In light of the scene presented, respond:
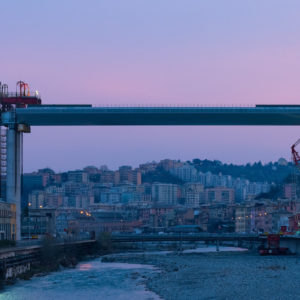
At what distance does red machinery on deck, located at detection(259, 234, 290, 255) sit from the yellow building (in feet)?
77.4

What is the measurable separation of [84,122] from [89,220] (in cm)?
8596

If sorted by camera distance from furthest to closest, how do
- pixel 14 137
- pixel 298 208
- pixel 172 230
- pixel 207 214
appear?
pixel 207 214 < pixel 172 230 < pixel 298 208 < pixel 14 137

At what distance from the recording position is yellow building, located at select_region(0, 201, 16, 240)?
53844 mm

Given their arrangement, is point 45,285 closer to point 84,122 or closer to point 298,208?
point 84,122

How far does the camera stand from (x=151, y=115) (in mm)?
61031

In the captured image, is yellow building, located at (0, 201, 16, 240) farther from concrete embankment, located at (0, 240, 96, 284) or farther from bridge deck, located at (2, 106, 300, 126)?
bridge deck, located at (2, 106, 300, 126)

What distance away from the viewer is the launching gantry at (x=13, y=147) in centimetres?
5631

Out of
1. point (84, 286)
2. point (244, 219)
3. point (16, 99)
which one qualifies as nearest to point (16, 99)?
point (16, 99)

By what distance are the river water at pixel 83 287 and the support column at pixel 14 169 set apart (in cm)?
1115

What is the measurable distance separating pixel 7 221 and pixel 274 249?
1040 inches

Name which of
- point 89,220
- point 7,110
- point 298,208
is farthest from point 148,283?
point 89,220

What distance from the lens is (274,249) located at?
223 feet

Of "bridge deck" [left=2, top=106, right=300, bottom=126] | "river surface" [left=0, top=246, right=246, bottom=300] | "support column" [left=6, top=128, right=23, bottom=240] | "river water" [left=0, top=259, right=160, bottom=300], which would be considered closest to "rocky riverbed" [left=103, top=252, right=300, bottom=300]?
"river surface" [left=0, top=246, right=246, bottom=300]

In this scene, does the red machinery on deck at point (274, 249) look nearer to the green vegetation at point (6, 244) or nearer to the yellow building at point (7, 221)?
the yellow building at point (7, 221)
